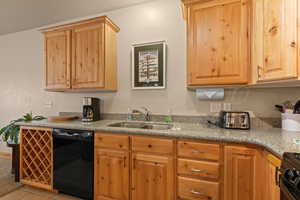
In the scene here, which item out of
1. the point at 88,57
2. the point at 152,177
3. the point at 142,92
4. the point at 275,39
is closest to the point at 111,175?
the point at 152,177

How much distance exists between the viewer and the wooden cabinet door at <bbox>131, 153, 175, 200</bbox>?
5.19 feet

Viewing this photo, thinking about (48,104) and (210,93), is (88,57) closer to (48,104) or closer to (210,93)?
(48,104)

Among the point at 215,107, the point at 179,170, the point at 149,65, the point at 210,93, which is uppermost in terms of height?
the point at 149,65

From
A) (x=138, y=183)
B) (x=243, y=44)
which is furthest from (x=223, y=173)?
(x=243, y=44)

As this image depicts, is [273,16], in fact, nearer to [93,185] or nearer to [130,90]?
[130,90]

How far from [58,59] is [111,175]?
6.18 feet

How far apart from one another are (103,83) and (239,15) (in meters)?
1.78

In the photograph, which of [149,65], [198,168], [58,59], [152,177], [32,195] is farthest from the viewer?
[58,59]

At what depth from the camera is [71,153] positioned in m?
2.02

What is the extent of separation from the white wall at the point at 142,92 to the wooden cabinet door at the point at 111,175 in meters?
0.85

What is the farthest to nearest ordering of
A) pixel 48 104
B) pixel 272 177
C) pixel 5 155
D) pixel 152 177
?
pixel 5 155, pixel 48 104, pixel 152 177, pixel 272 177

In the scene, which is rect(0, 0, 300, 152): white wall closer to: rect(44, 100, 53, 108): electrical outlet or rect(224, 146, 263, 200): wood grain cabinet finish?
rect(44, 100, 53, 108): electrical outlet

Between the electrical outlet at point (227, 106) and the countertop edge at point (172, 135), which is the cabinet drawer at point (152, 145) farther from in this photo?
the electrical outlet at point (227, 106)

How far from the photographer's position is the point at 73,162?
6.61 feet
